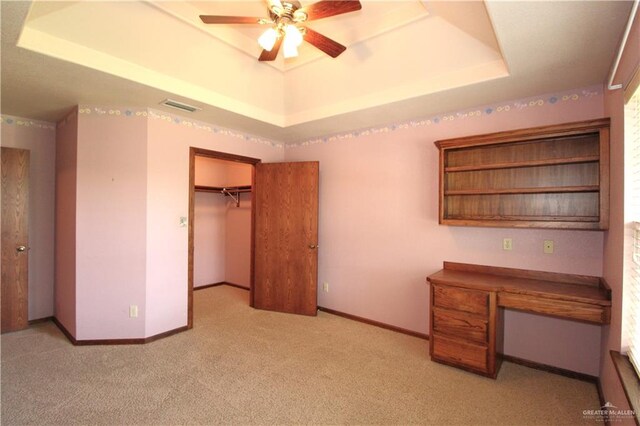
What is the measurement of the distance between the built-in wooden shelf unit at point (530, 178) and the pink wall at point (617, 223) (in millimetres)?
139

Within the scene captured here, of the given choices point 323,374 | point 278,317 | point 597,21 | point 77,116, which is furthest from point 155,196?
point 597,21

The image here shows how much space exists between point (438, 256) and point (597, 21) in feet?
6.78

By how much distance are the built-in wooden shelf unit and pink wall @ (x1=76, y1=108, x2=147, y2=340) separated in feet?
9.79

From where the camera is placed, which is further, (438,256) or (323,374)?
(438,256)

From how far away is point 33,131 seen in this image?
3344 mm

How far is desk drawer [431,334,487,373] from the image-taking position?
236cm

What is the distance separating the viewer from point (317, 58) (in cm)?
285

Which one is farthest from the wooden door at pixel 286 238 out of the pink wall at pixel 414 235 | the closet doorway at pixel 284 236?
the pink wall at pixel 414 235

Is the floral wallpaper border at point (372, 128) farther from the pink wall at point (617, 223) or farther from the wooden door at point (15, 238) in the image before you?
the wooden door at point (15, 238)

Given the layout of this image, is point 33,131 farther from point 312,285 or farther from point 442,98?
point 442,98

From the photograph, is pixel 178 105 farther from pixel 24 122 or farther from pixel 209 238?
pixel 209 238

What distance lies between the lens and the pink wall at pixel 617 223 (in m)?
1.56

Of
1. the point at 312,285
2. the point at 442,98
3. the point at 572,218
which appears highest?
the point at 442,98

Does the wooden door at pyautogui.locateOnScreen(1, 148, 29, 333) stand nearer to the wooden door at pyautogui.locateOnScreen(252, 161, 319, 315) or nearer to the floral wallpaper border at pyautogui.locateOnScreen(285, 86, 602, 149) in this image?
the wooden door at pyautogui.locateOnScreen(252, 161, 319, 315)
